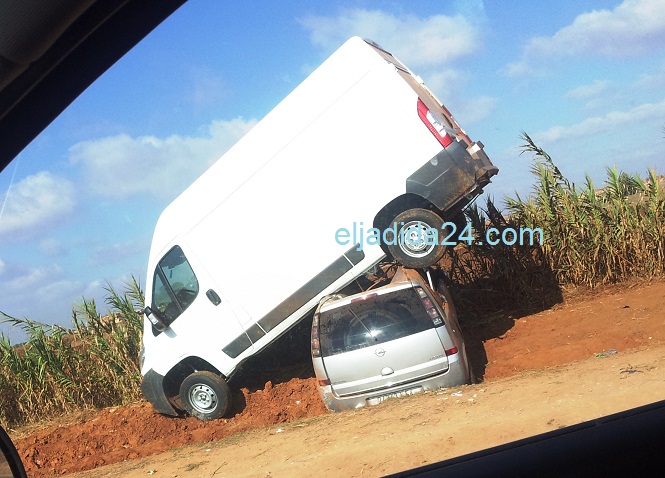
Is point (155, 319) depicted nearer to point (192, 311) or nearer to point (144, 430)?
point (192, 311)

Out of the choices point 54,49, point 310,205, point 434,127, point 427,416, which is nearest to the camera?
point 54,49

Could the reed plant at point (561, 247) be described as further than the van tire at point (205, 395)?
Yes

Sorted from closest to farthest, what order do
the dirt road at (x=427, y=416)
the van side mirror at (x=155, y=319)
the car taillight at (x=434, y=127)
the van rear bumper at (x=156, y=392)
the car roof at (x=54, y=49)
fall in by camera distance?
the car roof at (x=54, y=49), the dirt road at (x=427, y=416), the car taillight at (x=434, y=127), the van side mirror at (x=155, y=319), the van rear bumper at (x=156, y=392)

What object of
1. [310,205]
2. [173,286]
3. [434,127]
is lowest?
[173,286]

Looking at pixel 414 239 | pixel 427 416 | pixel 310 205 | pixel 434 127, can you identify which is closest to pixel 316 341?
pixel 310 205

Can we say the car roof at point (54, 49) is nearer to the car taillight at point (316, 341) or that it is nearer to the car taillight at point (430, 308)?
the car taillight at point (430, 308)

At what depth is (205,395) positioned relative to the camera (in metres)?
10.0

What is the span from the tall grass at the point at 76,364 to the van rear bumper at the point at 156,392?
4.04ft

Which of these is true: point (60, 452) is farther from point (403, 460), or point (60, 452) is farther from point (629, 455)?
point (629, 455)

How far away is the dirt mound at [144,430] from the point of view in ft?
31.2

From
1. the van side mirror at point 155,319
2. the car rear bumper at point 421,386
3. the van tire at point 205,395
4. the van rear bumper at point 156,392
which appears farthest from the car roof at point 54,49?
the van rear bumper at point 156,392

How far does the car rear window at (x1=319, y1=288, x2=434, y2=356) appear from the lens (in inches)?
313

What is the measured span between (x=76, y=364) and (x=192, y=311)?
120 inches

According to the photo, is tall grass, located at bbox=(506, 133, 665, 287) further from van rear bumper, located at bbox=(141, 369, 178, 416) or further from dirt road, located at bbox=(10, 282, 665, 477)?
van rear bumper, located at bbox=(141, 369, 178, 416)
